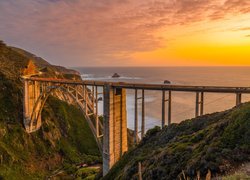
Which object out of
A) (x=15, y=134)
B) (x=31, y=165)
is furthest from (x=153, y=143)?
(x=15, y=134)

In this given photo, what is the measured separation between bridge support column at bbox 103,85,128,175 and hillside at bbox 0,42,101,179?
44.3 ft

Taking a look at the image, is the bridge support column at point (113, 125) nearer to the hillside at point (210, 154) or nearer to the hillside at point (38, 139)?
the hillside at point (210, 154)

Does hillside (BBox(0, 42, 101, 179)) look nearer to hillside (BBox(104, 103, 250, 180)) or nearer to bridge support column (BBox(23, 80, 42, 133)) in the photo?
bridge support column (BBox(23, 80, 42, 133))

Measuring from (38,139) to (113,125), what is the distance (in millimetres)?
19652

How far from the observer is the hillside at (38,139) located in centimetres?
3025

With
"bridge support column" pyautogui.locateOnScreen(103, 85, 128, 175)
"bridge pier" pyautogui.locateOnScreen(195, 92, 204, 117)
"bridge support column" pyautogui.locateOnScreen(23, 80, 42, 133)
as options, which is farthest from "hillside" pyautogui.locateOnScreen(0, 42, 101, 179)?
"bridge pier" pyautogui.locateOnScreen(195, 92, 204, 117)

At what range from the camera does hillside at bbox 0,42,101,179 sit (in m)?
30.2

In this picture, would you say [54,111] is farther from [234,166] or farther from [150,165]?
[234,166]

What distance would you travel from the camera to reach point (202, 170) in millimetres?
8219

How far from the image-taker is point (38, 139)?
118 ft

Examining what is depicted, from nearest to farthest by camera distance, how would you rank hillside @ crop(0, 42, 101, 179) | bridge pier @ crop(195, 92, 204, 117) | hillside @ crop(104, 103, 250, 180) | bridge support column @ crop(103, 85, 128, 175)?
hillside @ crop(104, 103, 250, 180) → bridge pier @ crop(195, 92, 204, 117) → bridge support column @ crop(103, 85, 128, 175) → hillside @ crop(0, 42, 101, 179)

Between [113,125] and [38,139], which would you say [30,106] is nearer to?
[38,139]

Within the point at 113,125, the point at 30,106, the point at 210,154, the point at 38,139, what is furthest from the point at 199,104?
the point at 30,106

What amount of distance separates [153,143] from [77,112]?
33.6 m
